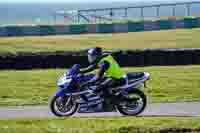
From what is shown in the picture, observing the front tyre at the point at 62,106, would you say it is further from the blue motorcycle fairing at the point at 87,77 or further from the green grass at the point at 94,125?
the green grass at the point at 94,125

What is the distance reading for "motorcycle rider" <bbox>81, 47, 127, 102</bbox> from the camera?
1406 cm

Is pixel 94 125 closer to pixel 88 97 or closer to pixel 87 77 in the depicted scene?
pixel 88 97

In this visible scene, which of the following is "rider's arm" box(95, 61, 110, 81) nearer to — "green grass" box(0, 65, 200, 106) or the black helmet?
the black helmet

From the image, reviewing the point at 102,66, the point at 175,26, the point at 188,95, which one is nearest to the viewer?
the point at 102,66

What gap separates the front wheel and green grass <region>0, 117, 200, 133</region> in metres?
1.29

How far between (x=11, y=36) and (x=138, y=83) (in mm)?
47862

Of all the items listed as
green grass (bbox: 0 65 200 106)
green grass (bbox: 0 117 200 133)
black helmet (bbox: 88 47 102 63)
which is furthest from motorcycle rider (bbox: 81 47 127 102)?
green grass (bbox: 0 65 200 106)

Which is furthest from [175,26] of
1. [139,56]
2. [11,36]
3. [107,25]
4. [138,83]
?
[138,83]

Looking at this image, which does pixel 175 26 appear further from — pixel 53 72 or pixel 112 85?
pixel 112 85

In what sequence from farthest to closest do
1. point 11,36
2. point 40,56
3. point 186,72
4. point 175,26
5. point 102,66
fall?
point 175,26, point 11,36, point 40,56, point 186,72, point 102,66

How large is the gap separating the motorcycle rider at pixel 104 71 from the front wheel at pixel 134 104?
36 centimetres

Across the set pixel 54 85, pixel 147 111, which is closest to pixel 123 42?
pixel 54 85

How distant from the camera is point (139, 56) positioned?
29781 millimetres

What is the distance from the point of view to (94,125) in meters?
12.2
